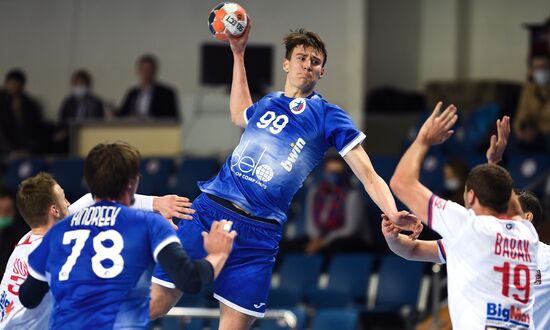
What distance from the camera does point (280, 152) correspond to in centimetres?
700

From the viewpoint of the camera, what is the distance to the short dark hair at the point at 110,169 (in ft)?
18.0

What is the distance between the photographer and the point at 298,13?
58.2ft

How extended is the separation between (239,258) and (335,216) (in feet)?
22.6

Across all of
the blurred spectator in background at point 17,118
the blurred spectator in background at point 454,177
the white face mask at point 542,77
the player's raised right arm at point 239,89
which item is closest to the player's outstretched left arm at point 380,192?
the player's raised right arm at point 239,89

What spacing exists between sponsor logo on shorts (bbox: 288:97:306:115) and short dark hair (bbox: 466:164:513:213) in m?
1.63

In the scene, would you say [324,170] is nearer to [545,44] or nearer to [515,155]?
[515,155]

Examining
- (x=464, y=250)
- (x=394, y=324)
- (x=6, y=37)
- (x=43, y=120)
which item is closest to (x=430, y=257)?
(x=464, y=250)

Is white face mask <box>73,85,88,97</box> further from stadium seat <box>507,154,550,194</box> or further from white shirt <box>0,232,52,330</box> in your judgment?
white shirt <box>0,232,52,330</box>

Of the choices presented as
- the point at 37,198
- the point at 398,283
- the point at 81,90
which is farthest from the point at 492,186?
the point at 81,90

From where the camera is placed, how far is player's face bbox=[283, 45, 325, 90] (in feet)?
23.6

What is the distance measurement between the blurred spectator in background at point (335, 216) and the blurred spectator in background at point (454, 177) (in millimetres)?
1188

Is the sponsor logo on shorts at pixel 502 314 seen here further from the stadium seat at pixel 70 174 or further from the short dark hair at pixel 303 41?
the stadium seat at pixel 70 174

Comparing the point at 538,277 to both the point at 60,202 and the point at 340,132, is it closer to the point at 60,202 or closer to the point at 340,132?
the point at 340,132

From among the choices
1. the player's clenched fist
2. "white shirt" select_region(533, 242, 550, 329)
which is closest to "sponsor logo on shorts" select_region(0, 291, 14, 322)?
the player's clenched fist
